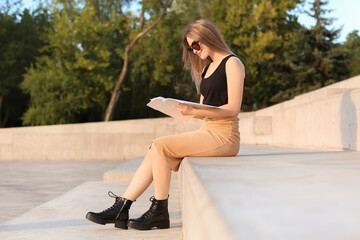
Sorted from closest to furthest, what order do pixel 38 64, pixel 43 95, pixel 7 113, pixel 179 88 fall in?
pixel 43 95 → pixel 38 64 → pixel 7 113 → pixel 179 88

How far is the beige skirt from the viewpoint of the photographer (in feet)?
12.7

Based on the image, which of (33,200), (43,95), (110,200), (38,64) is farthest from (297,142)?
(38,64)

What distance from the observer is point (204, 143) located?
4.01 meters

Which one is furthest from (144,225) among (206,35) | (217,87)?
(206,35)

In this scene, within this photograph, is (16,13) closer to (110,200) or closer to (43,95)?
(43,95)

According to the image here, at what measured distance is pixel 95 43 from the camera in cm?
2698

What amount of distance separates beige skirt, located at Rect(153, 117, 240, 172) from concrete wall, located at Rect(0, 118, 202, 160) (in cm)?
1455

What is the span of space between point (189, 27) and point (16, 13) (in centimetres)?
2631

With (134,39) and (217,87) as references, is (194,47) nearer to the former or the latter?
(217,87)

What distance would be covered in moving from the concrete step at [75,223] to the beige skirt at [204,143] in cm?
62

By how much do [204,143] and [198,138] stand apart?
0.07 meters

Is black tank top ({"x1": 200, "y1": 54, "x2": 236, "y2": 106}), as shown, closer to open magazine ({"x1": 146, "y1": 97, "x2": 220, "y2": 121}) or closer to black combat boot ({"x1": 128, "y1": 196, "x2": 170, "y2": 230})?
open magazine ({"x1": 146, "y1": 97, "x2": 220, "y2": 121})

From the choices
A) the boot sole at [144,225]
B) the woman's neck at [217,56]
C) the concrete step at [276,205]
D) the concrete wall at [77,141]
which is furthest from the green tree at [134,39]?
the concrete step at [276,205]

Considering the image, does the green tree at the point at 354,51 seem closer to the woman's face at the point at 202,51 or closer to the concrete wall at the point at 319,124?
the concrete wall at the point at 319,124
